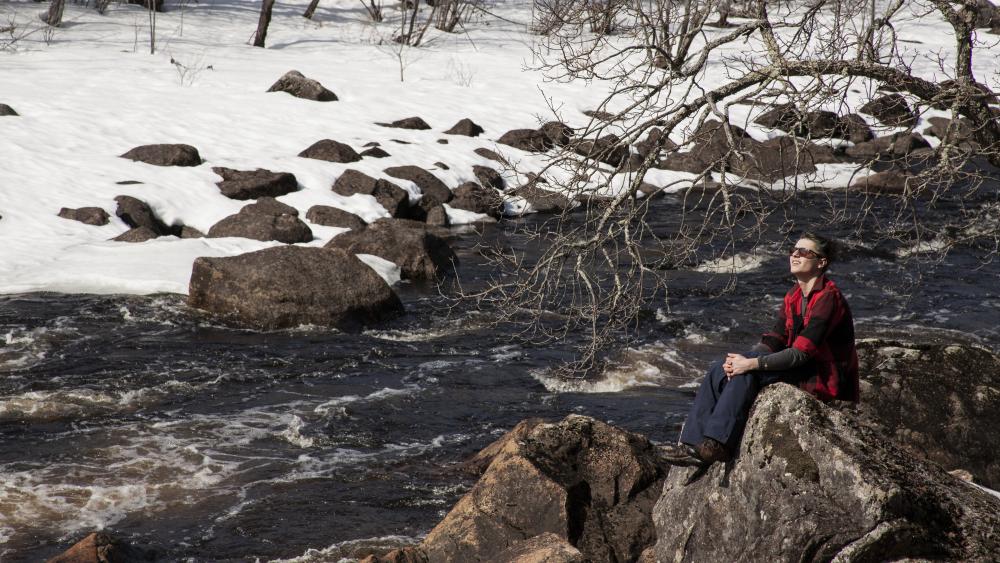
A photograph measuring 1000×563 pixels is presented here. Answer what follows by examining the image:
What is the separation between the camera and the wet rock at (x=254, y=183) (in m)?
16.5

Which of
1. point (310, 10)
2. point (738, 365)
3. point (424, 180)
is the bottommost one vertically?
point (424, 180)

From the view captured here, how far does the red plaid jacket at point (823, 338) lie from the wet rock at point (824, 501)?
0.28m

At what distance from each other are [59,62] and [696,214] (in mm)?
15079

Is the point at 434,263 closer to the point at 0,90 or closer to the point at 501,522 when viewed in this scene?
the point at 501,522

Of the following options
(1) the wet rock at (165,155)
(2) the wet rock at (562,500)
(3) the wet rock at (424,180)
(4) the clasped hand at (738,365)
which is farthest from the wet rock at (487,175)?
(4) the clasped hand at (738,365)

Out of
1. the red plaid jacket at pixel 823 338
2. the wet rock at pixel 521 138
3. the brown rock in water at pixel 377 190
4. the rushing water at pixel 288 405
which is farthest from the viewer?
the wet rock at pixel 521 138

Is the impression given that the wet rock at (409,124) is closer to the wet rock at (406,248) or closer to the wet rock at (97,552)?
the wet rock at (406,248)

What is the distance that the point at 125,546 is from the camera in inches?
236

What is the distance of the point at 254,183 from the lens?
1669cm

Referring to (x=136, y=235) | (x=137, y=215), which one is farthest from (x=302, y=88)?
(x=136, y=235)

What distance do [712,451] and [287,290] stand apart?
7212 millimetres

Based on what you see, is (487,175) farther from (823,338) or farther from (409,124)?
(823,338)

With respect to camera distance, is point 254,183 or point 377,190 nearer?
point 254,183

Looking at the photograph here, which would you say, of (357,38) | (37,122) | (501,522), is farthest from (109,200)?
(357,38)
